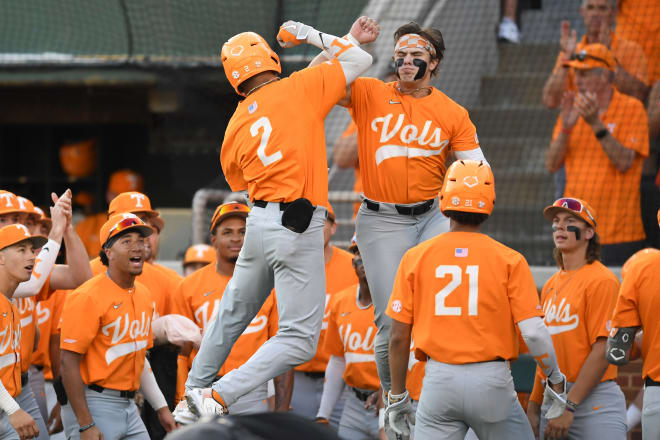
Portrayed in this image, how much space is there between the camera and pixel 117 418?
6016mm

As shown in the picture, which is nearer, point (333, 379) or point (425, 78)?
point (425, 78)

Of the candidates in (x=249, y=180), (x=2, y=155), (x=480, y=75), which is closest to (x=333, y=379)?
(x=249, y=180)

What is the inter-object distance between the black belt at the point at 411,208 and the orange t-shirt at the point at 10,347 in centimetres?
213

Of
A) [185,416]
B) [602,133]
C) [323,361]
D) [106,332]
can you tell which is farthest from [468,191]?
[602,133]

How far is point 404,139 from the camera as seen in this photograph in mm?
5258

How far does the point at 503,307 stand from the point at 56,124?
9.14 m

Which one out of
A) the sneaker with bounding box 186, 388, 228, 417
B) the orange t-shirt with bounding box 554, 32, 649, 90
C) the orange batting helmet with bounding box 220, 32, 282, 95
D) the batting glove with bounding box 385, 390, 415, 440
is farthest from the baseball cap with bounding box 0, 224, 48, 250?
the orange t-shirt with bounding box 554, 32, 649, 90

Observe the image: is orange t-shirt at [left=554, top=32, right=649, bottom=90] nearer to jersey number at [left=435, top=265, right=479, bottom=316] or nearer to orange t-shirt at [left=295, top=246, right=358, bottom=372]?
orange t-shirt at [left=295, top=246, right=358, bottom=372]

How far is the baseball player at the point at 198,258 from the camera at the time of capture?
777cm

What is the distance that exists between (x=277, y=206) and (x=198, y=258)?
2.98m

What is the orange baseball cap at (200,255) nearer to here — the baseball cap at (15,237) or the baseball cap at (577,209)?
the baseball cap at (15,237)

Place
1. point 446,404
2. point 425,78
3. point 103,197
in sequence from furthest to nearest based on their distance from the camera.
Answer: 1. point 103,197
2. point 425,78
3. point 446,404

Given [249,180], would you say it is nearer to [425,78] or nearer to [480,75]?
[425,78]

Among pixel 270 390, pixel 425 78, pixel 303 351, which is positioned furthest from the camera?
pixel 270 390
